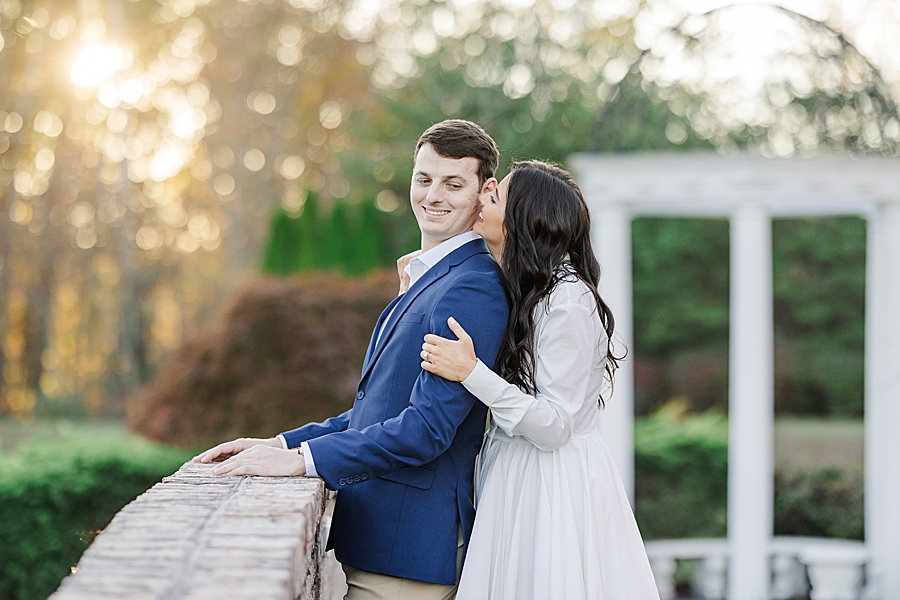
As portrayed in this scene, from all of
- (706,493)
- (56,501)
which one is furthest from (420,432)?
(706,493)

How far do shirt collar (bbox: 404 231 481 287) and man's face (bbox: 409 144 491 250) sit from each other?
4 cm

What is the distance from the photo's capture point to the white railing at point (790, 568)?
6.67 m

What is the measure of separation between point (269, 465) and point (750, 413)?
14.5ft

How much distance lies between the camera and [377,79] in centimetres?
1812

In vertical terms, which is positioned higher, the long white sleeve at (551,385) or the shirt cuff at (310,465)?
the long white sleeve at (551,385)

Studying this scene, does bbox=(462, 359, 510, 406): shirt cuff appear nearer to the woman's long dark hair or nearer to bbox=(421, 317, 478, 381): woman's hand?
bbox=(421, 317, 478, 381): woman's hand

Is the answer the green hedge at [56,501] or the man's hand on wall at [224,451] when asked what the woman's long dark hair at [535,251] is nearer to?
the man's hand on wall at [224,451]

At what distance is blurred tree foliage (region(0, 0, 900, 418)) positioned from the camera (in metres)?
14.9

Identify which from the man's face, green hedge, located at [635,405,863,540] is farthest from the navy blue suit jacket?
green hedge, located at [635,405,863,540]

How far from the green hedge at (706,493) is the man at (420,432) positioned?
20.9 feet

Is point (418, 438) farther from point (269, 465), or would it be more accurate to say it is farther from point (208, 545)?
point (208, 545)

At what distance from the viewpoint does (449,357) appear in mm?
2504

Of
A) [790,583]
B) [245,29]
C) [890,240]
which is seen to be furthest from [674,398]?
[245,29]

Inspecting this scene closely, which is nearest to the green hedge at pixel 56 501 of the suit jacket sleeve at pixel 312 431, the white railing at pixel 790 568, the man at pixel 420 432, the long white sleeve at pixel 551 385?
the white railing at pixel 790 568
